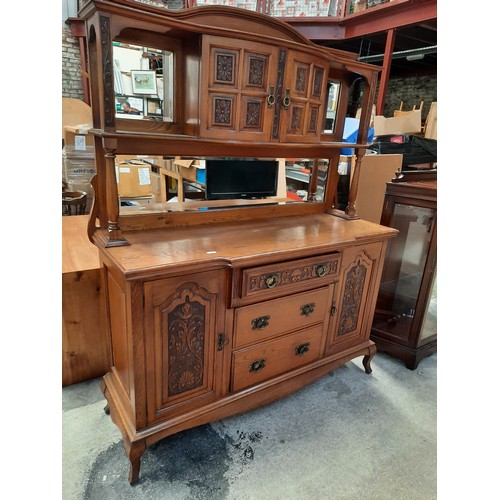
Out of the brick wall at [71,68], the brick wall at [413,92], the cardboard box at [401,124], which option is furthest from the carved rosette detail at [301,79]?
the brick wall at [413,92]

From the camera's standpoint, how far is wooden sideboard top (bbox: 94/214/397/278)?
4.21ft

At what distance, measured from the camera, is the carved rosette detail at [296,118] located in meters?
1.68

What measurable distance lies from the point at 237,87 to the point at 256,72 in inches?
4.5

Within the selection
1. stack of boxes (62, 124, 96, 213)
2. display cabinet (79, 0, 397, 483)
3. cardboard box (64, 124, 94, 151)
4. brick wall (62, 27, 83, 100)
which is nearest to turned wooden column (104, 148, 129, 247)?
display cabinet (79, 0, 397, 483)

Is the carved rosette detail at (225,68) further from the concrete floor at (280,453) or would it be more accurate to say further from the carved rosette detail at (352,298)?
the concrete floor at (280,453)

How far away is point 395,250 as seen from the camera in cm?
237

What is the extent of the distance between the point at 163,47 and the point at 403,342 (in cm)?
216

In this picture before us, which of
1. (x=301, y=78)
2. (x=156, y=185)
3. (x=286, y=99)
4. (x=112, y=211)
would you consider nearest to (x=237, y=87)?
(x=286, y=99)

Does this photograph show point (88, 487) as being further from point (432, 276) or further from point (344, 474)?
point (432, 276)

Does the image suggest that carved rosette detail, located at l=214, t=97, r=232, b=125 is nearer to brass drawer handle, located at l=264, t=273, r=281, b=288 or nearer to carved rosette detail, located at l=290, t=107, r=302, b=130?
carved rosette detail, located at l=290, t=107, r=302, b=130

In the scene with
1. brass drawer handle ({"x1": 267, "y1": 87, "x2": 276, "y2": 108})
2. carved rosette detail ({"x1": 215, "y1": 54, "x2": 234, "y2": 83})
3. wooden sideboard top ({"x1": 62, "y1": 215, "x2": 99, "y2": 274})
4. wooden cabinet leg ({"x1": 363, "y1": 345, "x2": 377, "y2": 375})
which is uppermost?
carved rosette detail ({"x1": 215, "y1": 54, "x2": 234, "y2": 83})

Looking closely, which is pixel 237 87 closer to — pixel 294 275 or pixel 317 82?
pixel 317 82

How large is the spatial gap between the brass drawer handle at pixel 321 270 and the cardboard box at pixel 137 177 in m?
0.90

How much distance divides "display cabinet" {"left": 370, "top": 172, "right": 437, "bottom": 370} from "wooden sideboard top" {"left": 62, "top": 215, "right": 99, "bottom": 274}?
5.94ft
